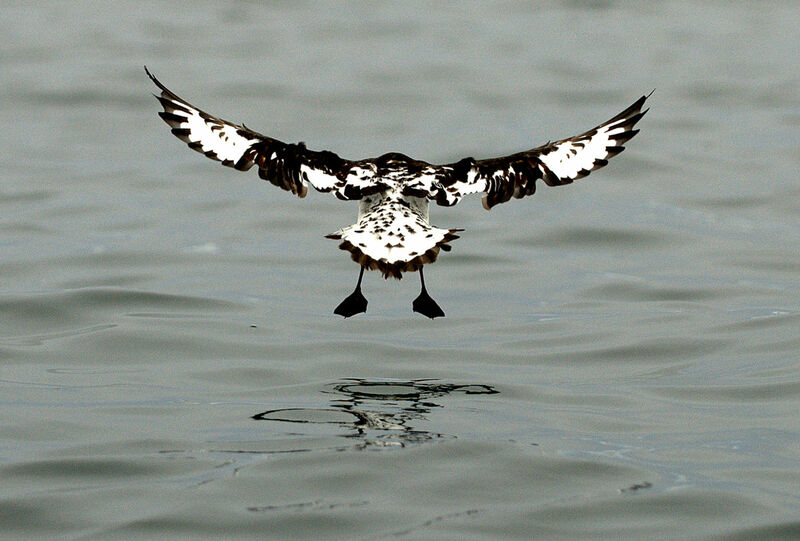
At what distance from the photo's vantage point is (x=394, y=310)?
47.8 feet

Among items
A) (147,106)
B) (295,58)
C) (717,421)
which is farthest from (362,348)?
(295,58)

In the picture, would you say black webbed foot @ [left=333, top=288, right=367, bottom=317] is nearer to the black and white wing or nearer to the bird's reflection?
the bird's reflection

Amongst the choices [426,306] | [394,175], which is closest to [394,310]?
[426,306]

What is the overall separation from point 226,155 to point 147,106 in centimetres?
1399

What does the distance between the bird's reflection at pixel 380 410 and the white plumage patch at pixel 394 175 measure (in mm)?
1397

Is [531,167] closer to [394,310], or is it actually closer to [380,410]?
[380,410]

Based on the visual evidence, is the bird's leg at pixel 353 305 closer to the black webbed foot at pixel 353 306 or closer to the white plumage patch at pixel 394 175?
the black webbed foot at pixel 353 306

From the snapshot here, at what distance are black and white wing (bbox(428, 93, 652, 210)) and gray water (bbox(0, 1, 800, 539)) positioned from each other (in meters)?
1.57

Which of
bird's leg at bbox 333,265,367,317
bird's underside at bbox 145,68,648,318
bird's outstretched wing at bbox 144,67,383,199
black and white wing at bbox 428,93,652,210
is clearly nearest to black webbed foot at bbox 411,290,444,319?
bird's underside at bbox 145,68,648,318

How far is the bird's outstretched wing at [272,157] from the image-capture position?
10.5 meters

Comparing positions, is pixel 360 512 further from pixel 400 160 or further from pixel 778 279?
pixel 778 279

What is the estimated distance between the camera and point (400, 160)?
1083 cm

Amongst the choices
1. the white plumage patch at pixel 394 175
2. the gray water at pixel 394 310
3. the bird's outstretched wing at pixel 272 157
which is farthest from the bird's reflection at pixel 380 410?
the bird's outstretched wing at pixel 272 157

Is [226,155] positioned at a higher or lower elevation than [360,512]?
higher
